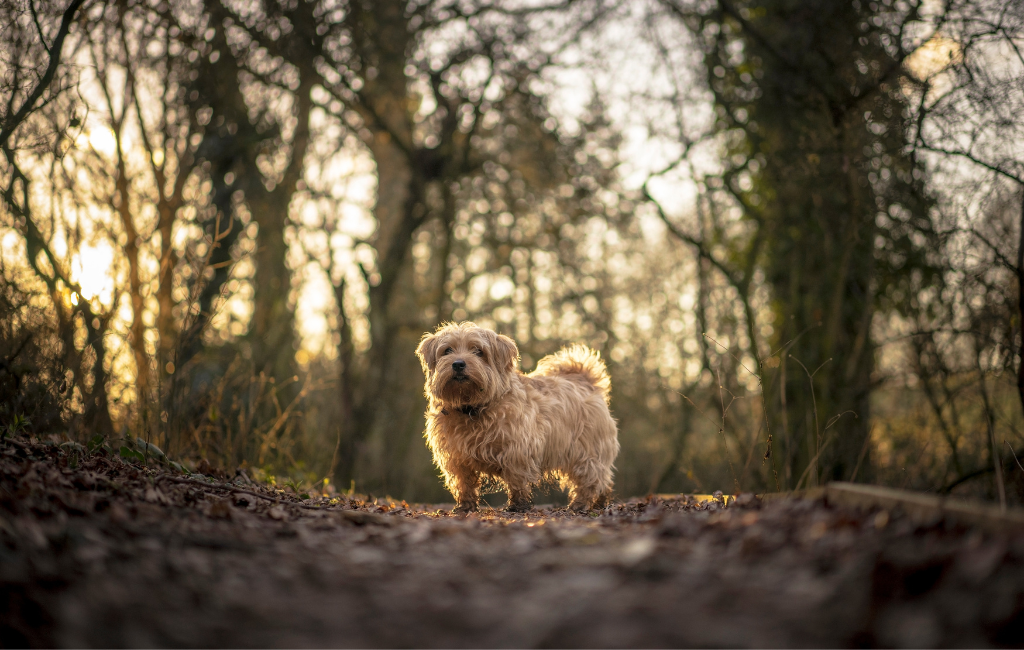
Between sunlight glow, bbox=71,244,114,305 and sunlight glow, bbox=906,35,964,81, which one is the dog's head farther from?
sunlight glow, bbox=906,35,964,81

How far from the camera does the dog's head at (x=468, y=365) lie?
6.08m

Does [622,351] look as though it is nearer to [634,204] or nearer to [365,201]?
[634,204]

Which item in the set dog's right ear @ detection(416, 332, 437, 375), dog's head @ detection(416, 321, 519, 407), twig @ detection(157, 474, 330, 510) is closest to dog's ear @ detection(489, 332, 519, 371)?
dog's head @ detection(416, 321, 519, 407)

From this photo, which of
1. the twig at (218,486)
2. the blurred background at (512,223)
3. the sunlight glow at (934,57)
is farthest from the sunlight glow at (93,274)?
the sunlight glow at (934,57)

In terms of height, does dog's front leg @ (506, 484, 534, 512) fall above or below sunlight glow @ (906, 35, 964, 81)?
below

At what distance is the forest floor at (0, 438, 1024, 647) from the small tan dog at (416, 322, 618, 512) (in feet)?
9.05

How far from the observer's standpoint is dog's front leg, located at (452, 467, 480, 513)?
20.9ft

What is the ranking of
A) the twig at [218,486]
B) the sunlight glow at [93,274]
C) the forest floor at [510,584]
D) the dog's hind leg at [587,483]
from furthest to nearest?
1. the dog's hind leg at [587,483]
2. the sunlight glow at [93,274]
3. the twig at [218,486]
4. the forest floor at [510,584]

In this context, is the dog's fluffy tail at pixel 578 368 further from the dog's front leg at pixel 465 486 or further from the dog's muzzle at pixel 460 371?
the dog's muzzle at pixel 460 371

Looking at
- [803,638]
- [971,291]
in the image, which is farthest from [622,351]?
[803,638]

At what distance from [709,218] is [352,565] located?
12.3 m

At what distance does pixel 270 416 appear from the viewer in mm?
9523

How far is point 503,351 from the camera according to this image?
6.42 meters

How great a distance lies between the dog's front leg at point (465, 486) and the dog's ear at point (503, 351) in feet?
3.26
